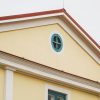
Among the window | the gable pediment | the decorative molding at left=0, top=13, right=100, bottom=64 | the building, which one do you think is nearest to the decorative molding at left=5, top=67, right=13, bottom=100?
the building

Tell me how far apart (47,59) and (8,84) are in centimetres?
215

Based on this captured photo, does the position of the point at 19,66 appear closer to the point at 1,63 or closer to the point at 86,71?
the point at 1,63

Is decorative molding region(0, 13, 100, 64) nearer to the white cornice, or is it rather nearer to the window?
the white cornice

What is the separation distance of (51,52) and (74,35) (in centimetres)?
158

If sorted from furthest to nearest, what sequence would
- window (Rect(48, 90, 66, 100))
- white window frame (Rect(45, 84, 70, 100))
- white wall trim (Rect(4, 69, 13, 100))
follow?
window (Rect(48, 90, 66, 100)), white window frame (Rect(45, 84, 70, 100)), white wall trim (Rect(4, 69, 13, 100))

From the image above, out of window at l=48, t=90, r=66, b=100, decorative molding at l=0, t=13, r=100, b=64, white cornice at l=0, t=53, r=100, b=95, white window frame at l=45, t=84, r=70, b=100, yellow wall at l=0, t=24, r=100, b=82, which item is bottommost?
window at l=48, t=90, r=66, b=100

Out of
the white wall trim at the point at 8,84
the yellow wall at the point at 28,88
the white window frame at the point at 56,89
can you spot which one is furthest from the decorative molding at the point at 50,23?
the white window frame at the point at 56,89

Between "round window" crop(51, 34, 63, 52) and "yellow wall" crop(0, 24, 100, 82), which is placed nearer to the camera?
"yellow wall" crop(0, 24, 100, 82)

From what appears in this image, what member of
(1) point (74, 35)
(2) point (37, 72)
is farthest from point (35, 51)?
(1) point (74, 35)

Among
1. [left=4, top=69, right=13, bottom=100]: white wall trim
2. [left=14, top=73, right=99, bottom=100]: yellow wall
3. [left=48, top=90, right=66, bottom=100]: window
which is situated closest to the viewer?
[left=4, top=69, right=13, bottom=100]: white wall trim

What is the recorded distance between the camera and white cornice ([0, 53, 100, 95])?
17.3m

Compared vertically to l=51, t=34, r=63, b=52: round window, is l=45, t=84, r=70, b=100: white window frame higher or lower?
lower

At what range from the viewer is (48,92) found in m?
18.6

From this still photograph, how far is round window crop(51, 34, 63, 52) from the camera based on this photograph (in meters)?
19.2
